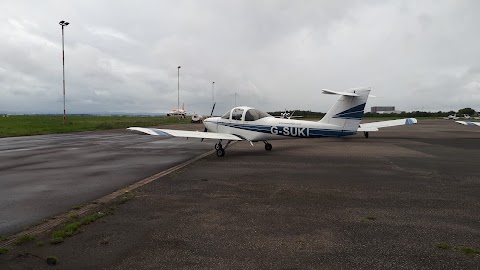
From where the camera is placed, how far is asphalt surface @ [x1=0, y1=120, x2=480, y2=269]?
13.0ft

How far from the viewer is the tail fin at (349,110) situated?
15273mm

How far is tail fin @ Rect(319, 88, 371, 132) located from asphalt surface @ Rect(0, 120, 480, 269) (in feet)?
19.8

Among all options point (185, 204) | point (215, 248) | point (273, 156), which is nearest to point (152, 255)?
point (215, 248)

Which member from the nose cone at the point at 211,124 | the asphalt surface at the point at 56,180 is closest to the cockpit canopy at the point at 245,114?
the nose cone at the point at 211,124

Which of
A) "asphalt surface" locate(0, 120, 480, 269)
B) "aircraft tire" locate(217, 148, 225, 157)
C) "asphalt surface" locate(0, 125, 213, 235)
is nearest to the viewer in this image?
"asphalt surface" locate(0, 120, 480, 269)

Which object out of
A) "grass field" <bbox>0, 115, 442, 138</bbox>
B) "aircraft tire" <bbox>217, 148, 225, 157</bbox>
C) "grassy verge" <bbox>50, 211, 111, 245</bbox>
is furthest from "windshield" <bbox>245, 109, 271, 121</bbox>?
"grass field" <bbox>0, 115, 442, 138</bbox>

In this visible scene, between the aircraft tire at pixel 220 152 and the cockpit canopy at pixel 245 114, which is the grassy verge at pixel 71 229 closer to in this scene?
the aircraft tire at pixel 220 152

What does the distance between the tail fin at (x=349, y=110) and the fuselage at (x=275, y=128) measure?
11.9 inches

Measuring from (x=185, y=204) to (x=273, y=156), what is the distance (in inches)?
337

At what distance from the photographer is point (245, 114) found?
1548 centimetres

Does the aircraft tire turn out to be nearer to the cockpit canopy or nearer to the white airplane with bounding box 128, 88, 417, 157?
the white airplane with bounding box 128, 88, 417, 157

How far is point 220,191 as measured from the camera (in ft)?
25.3

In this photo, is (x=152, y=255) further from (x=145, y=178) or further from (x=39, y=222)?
(x=145, y=178)

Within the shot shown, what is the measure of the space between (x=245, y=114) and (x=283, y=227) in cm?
1065
